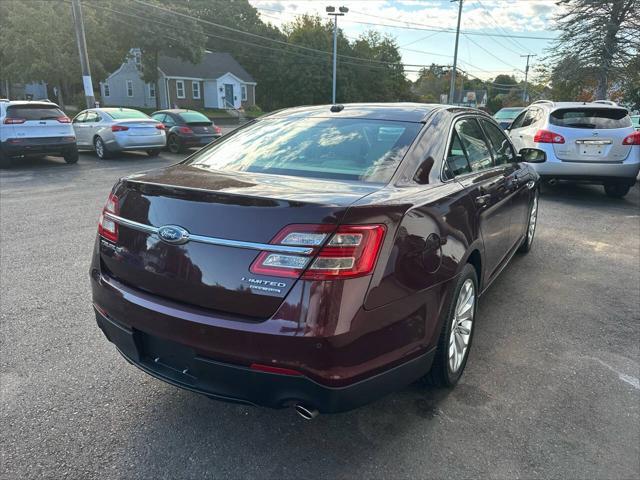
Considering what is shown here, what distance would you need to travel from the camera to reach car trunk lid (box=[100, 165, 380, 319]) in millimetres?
2006

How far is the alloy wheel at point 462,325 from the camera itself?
9.11 feet

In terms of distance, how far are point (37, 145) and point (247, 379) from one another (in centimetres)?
1197

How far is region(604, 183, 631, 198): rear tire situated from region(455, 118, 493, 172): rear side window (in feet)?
21.3

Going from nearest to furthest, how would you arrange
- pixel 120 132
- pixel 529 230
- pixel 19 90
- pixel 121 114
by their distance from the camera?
pixel 529 230 → pixel 120 132 → pixel 121 114 → pixel 19 90

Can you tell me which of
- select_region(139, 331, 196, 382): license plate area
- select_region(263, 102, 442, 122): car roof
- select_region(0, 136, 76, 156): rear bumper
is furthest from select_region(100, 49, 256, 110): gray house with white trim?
select_region(139, 331, 196, 382): license plate area

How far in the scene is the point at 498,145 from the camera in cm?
422

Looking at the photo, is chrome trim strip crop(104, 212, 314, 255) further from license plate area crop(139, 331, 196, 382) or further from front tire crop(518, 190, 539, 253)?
front tire crop(518, 190, 539, 253)

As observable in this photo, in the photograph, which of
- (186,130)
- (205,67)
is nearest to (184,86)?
(205,67)

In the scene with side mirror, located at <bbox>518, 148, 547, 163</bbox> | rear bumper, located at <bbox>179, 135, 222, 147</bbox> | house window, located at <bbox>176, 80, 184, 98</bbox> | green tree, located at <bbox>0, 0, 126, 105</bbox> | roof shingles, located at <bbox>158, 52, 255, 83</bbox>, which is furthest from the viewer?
house window, located at <bbox>176, 80, 184, 98</bbox>

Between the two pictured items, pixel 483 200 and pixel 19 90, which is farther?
pixel 19 90

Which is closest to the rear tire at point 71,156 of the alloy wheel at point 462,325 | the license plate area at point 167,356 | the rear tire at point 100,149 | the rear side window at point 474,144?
the rear tire at point 100,149

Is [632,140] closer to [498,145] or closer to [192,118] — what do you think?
[498,145]

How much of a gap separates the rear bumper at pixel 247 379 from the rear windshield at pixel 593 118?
7.62 metres

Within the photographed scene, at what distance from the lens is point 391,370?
2.21m
